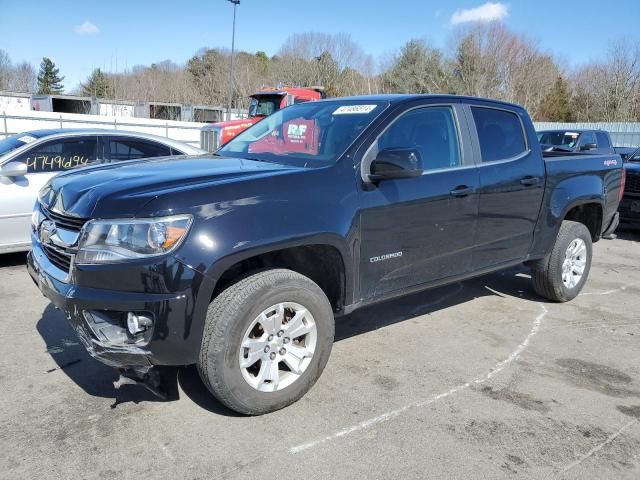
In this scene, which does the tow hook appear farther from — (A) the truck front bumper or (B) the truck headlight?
(B) the truck headlight

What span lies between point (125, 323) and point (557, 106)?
161 ft

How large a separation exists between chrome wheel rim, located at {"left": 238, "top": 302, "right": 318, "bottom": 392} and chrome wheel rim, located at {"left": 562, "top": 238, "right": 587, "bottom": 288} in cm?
331

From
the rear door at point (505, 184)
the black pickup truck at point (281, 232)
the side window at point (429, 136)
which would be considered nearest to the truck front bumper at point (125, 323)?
the black pickup truck at point (281, 232)

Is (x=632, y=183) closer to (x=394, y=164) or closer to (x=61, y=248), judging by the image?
(x=394, y=164)

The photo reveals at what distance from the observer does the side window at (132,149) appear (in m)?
6.74

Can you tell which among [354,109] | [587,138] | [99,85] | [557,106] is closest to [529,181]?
[354,109]

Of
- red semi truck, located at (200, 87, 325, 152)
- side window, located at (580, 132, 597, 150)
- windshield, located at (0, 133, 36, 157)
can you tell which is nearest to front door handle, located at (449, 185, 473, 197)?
windshield, located at (0, 133, 36, 157)

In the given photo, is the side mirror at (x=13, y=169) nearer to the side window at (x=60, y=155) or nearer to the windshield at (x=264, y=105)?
the side window at (x=60, y=155)

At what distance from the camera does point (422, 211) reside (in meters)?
3.78

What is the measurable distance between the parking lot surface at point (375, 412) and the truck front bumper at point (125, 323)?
0.48 metres

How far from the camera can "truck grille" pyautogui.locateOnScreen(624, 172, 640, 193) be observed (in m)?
9.26

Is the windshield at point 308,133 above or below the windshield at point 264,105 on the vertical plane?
below

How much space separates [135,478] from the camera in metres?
2.57

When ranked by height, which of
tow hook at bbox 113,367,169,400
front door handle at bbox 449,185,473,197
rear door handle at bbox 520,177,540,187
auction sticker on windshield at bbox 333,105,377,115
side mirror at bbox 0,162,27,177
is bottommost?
tow hook at bbox 113,367,169,400
